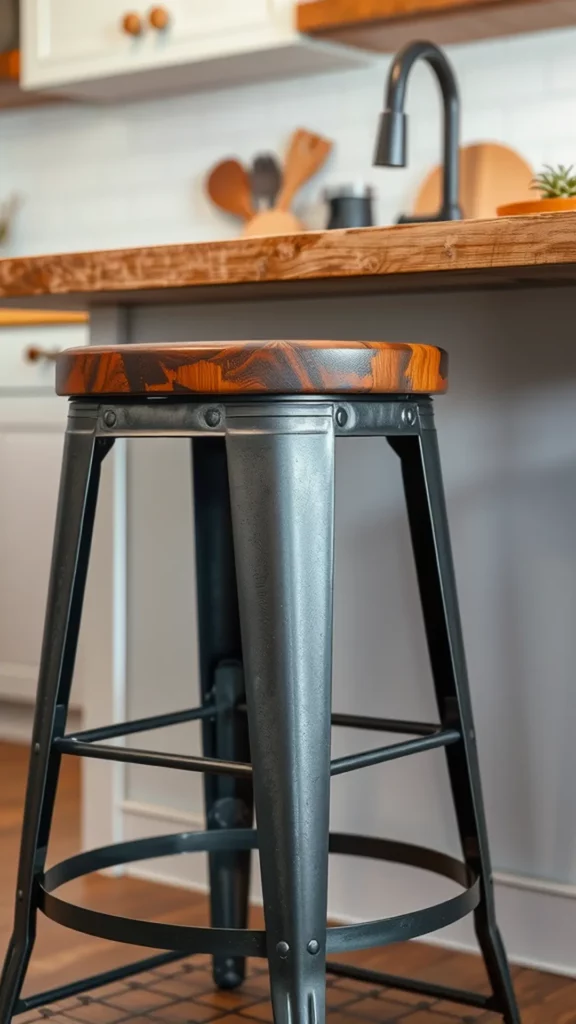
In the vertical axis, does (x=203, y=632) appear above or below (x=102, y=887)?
above

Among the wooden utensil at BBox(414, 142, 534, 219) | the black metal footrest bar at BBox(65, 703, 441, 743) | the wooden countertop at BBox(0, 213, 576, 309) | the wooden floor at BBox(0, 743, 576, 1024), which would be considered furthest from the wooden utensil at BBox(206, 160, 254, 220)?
the black metal footrest bar at BBox(65, 703, 441, 743)

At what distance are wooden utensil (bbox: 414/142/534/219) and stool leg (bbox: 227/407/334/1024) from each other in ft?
5.95

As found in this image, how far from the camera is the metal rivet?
132 centimetres

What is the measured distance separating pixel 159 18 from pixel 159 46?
0.23 feet

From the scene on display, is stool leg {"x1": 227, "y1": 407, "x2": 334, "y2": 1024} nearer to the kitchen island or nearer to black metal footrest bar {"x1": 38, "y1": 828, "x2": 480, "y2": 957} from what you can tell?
black metal footrest bar {"x1": 38, "y1": 828, "x2": 480, "y2": 957}

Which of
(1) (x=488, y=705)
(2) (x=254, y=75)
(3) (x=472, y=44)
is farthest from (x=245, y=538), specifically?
(2) (x=254, y=75)

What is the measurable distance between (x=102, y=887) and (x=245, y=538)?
1065mm

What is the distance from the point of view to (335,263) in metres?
1.41

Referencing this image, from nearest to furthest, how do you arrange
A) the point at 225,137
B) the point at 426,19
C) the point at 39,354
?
the point at 426,19
the point at 39,354
the point at 225,137

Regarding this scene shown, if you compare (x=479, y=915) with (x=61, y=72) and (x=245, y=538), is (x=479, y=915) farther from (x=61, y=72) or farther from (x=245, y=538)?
(x=61, y=72)

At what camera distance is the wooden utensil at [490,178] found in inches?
117

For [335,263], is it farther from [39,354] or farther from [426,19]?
[39,354]

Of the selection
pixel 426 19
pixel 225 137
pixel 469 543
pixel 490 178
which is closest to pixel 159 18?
pixel 225 137

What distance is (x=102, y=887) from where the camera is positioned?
7.09 ft
